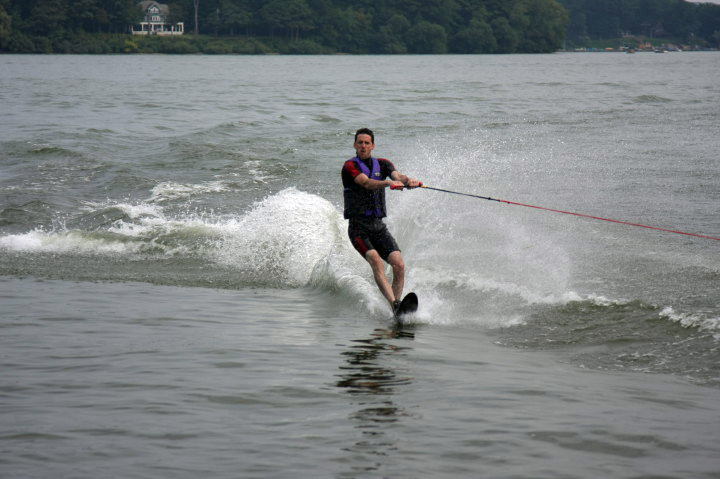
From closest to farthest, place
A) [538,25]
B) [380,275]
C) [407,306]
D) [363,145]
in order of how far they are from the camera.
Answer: [407,306], [363,145], [380,275], [538,25]

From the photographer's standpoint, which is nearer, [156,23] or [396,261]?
[396,261]

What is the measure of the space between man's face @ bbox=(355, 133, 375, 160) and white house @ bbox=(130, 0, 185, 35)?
12310 centimetres

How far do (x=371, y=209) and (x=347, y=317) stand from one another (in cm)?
102

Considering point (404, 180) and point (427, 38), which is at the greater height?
point (427, 38)

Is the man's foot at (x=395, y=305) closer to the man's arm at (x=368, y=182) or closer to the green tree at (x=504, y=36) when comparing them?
the man's arm at (x=368, y=182)

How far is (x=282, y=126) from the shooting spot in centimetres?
2662

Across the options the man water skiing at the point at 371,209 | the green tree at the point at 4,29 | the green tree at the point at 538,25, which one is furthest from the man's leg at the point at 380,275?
the green tree at the point at 538,25

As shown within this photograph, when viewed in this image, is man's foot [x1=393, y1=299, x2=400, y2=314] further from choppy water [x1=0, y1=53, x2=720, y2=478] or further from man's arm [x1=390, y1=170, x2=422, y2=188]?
man's arm [x1=390, y1=170, x2=422, y2=188]

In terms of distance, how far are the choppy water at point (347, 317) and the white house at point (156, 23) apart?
11074 centimetres

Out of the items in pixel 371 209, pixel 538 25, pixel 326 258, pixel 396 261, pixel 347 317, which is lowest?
pixel 347 317

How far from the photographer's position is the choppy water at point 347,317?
5.00 metres

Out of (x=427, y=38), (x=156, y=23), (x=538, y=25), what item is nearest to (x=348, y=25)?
(x=427, y=38)

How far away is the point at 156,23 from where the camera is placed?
13138cm

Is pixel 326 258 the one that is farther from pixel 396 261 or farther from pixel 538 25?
pixel 538 25
